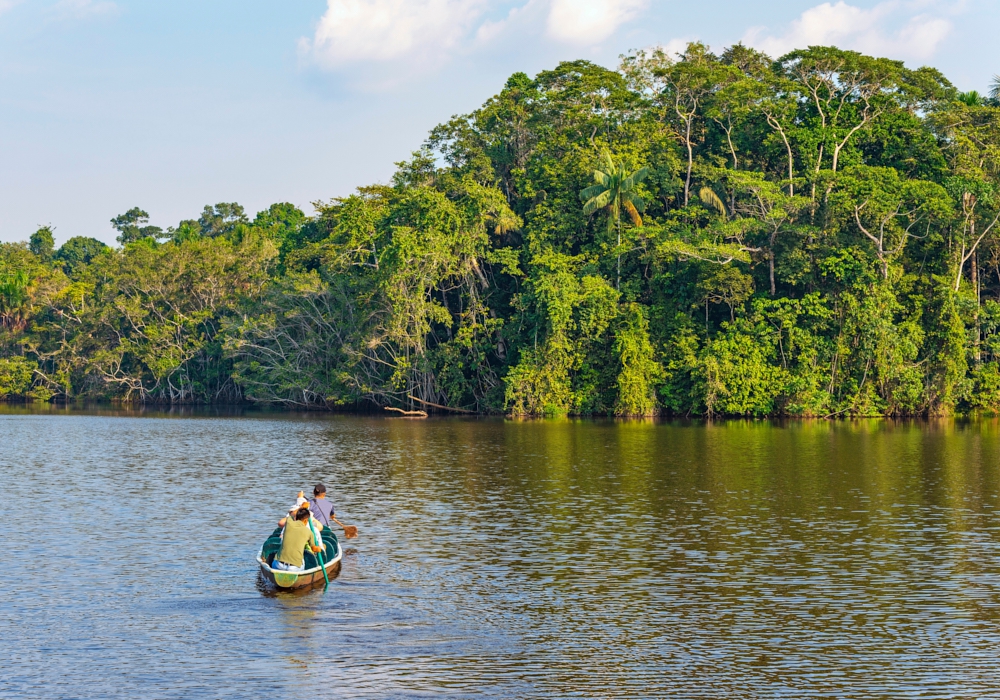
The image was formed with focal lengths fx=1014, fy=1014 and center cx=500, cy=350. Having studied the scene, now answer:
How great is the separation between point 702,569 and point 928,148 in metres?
50.8

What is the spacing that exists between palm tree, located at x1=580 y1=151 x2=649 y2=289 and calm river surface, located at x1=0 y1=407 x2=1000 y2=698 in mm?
26387

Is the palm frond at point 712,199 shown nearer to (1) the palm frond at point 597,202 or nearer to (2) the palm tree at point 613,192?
(2) the palm tree at point 613,192

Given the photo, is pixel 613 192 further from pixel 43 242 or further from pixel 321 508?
pixel 43 242

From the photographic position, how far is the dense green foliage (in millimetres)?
58000

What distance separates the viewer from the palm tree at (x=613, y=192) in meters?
62.2

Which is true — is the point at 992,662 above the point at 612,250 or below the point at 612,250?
below

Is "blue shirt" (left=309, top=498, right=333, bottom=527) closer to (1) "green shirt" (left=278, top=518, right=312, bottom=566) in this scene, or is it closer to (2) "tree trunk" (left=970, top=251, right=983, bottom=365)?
(1) "green shirt" (left=278, top=518, right=312, bottom=566)

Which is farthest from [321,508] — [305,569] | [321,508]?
Result: [305,569]

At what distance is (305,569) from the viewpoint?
18188 millimetres

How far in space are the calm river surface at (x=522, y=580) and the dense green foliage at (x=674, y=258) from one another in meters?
20.5

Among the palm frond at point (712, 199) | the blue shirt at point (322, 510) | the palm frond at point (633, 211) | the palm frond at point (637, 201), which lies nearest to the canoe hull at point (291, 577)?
the blue shirt at point (322, 510)

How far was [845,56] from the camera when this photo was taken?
61812mm

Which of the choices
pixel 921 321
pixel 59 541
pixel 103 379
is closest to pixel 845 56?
pixel 921 321

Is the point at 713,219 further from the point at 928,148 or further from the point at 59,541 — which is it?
the point at 59,541
